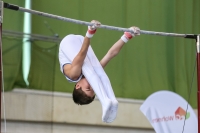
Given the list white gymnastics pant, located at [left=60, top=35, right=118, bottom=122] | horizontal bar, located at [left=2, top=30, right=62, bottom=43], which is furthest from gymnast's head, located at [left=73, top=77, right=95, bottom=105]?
horizontal bar, located at [left=2, top=30, right=62, bottom=43]

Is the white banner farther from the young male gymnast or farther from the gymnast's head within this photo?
the gymnast's head

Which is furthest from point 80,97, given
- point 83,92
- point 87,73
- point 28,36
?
point 28,36

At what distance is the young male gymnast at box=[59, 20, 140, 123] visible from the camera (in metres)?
3.63

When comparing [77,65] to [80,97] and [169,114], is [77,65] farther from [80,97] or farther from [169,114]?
[169,114]

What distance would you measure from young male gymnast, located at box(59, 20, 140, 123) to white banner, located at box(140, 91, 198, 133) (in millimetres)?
1281

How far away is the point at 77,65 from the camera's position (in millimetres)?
3715

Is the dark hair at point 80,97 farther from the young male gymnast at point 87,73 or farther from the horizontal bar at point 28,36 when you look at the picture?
the horizontal bar at point 28,36

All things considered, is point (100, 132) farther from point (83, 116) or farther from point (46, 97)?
point (46, 97)

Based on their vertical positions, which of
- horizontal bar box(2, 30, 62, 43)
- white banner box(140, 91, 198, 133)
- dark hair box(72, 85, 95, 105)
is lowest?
white banner box(140, 91, 198, 133)

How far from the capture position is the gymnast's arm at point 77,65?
11.9ft

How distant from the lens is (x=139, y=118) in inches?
235

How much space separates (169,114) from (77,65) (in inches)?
69.1

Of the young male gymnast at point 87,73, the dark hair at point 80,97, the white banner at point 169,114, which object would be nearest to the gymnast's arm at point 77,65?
the young male gymnast at point 87,73

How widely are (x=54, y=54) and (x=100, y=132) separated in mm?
1488
